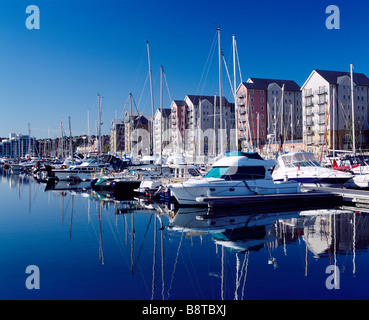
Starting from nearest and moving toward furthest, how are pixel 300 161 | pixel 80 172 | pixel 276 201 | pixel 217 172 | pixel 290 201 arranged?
pixel 276 201 < pixel 217 172 < pixel 290 201 < pixel 300 161 < pixel 80 172

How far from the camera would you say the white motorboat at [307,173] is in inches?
1452

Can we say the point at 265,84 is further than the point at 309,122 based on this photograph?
Yes

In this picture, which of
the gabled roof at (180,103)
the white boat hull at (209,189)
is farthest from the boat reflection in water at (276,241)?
the gabled roof at (180,103)

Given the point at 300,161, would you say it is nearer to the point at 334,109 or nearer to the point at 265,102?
the point at 334,109

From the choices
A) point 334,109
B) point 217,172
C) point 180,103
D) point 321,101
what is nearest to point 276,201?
point 217,172

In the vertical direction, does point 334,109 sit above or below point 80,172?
above

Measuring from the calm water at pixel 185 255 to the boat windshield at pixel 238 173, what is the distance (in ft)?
14.1

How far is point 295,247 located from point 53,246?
11251mm

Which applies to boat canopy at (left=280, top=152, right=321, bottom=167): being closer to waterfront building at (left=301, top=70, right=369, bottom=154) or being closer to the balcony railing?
waterfront building at (left=301, top=70, right=369, bottom=154)

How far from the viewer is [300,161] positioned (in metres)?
39.6

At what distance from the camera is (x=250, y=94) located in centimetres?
9944

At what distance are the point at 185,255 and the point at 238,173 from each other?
14.4 metres
